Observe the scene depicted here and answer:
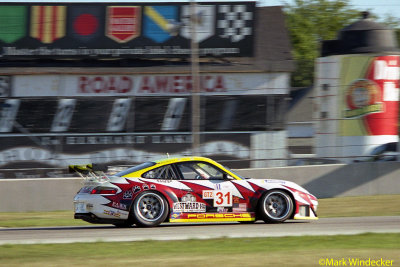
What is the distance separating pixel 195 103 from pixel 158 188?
37.0 ft

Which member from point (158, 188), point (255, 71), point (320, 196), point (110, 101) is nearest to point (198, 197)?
point (158, 188)

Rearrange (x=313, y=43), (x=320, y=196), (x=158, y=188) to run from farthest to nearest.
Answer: (x=313, y=43) → (x=320, y=196) → (x=158, y=188)

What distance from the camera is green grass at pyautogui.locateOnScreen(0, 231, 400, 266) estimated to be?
290 inches

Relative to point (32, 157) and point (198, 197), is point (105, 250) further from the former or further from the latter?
point (32, 157)

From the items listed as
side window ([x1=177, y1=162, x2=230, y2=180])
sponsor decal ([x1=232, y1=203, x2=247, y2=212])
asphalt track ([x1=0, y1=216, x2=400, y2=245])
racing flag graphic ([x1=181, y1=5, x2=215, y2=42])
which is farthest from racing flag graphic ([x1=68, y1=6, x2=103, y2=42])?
sponsor decal ([x1=232, y1=203, x2=247, y2=212])

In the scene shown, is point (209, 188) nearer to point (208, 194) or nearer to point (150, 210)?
point (208, 194)

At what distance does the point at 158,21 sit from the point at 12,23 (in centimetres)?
657

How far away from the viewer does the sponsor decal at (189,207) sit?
Answer: 453 inches

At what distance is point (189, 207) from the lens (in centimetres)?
1158

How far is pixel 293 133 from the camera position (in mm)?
31109

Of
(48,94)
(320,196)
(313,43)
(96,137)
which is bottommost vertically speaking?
(320,196)

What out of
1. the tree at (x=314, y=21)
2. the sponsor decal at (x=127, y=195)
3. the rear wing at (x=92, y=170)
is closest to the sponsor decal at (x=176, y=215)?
the sponsor decal at (x=127, y=195)

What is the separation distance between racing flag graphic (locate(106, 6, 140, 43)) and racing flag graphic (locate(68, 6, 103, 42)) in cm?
49

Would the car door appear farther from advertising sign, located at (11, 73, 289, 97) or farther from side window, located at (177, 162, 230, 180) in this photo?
advertising sign, located at (11, 73, 289, 97)
